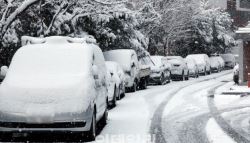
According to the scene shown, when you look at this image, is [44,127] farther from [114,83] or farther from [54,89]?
[114,83]

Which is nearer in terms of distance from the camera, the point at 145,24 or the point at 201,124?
the point at 201,124

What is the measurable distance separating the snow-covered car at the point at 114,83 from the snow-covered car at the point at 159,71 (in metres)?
9.18

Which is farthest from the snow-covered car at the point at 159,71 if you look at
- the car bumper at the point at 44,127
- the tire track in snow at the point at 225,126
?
the car bumper at the point at 44,127

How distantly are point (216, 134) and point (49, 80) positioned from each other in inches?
137

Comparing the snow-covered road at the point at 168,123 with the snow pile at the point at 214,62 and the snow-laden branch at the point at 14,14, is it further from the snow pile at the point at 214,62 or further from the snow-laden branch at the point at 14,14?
the snow pile at the point at 214,62

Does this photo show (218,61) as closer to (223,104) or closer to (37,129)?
(223,104)

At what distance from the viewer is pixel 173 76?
1427 inches

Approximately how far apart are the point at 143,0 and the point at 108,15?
16.4 meters

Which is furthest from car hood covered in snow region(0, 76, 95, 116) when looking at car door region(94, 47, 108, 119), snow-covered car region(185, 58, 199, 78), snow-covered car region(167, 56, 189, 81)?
snow-covered car region(185, 58, 199, 78)

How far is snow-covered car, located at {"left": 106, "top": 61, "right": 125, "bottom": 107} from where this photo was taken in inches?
698

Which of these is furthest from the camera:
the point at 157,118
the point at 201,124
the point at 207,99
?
the point at 207,99

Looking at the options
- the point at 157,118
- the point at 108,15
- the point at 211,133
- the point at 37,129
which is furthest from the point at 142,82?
the point at 37,129

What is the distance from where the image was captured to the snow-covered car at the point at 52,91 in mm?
9961

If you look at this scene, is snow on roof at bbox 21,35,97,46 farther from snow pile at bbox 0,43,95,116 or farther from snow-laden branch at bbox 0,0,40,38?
snow-laden branch at bbox 0,0,40,38
